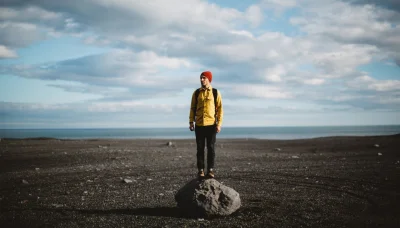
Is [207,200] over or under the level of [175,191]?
over

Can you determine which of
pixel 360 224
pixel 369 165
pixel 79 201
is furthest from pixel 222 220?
pixel 369 165

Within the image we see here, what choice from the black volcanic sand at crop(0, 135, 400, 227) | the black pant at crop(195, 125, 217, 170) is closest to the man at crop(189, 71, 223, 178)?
the black pant at crop(195, 125, 217, 170)

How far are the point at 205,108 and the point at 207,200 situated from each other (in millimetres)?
2792

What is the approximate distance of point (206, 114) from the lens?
30.7 feet

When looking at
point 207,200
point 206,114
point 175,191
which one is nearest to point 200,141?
point 206,114

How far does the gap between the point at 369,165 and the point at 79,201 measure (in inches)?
681

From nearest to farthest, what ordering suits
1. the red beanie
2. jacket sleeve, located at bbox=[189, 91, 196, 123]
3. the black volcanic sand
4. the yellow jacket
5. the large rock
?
the black volcanic sand
the large rock
the yellow jacket
the red beanie
jacket sleeve, located at bbox=[189, 91, 196, 123]

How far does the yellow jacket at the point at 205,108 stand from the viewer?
30.7 feet

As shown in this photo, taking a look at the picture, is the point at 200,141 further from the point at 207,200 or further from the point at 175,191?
the point at 175,191

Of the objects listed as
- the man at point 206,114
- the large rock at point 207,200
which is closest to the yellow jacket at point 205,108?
the man at point 206,114

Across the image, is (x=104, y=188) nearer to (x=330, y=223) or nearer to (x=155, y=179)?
(x=155, y=179)

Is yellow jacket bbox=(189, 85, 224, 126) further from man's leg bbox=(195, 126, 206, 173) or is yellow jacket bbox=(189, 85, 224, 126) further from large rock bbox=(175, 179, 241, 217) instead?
large rock bbox=(175, 179, 241, 217)

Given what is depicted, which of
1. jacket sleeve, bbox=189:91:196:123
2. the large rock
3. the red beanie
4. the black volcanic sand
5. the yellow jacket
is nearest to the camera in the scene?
the black volcanic sand

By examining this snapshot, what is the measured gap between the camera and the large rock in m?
8.85
